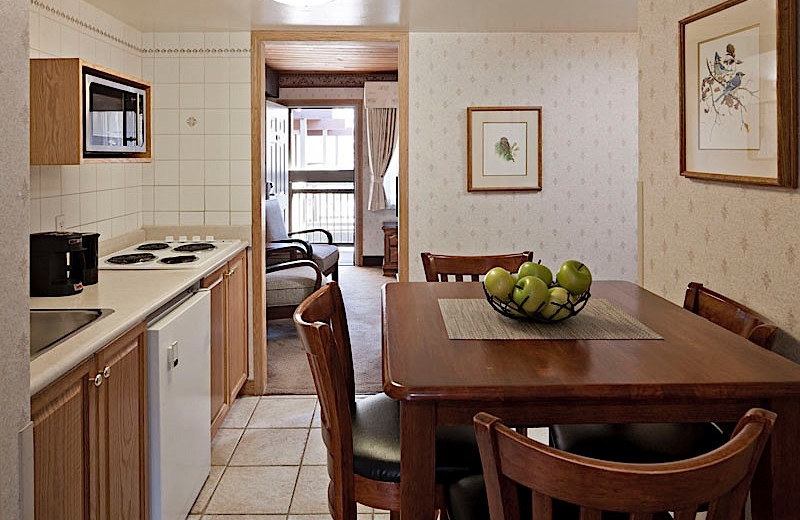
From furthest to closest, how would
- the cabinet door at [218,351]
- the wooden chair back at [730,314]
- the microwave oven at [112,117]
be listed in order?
the cabinet door at [218,351]
the microwave oven at [112,117]
the wooden chair back at [730,314]

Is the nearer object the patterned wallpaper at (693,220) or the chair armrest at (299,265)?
the patterned wallpaper at (693,220)

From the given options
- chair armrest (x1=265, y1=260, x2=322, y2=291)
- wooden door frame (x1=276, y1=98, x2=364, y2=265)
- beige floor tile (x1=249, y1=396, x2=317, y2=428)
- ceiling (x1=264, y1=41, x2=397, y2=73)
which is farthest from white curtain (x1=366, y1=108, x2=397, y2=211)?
beige floor tile (x1=249, y1=396, x2=317, y2=428)

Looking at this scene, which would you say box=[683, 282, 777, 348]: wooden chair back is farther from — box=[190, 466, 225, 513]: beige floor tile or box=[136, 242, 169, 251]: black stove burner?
box=[136, 242, 169, 251]: black stove burner

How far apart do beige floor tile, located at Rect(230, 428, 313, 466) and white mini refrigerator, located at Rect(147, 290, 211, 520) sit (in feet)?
0.93

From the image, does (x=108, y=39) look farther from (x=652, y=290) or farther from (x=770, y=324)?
(x=770, y=324)

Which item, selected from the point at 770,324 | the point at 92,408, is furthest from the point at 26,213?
the point at 770,324

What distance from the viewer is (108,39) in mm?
4156

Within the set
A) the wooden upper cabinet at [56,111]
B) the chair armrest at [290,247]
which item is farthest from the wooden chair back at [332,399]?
the chair armrest at [290,247]

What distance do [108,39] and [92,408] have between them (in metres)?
2.59

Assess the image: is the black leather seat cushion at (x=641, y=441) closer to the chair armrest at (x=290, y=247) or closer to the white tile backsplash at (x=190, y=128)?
the white tile backsplash at (x=190, y=128)

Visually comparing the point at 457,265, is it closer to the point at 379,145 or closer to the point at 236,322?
the point at 236,322

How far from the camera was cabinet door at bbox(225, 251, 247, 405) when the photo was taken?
14.0 feet

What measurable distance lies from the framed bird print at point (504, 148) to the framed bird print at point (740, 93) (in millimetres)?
2056

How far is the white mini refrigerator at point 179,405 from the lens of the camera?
2.72m
